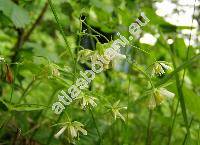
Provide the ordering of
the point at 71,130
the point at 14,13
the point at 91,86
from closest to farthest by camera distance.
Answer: the point at 71,130 → the point at 14,13 → the point at 91,86

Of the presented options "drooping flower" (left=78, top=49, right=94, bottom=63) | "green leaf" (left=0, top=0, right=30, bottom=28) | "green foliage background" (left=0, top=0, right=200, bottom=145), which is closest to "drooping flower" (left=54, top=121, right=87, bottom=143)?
"green foliage background" (left=0, top=0, right=200, bottom=145)

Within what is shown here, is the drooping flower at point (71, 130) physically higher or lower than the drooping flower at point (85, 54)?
lower

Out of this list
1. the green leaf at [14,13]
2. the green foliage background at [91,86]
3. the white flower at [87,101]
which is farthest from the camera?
the green leaf at [14,13]

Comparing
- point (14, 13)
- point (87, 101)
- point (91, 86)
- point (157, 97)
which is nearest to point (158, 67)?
point (157, 97)

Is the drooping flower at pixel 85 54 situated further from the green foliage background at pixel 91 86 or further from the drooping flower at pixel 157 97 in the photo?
the drooping flower at pixel 157 97

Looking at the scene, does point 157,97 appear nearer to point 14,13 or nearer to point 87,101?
point 87,101

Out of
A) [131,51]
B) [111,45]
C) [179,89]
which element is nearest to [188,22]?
[131,51]

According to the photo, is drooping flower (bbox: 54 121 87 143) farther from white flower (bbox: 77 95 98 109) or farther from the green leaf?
the green leaf

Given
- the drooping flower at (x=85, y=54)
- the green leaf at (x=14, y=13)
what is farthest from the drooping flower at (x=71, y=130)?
the green leaf at (x=14, y=13)
